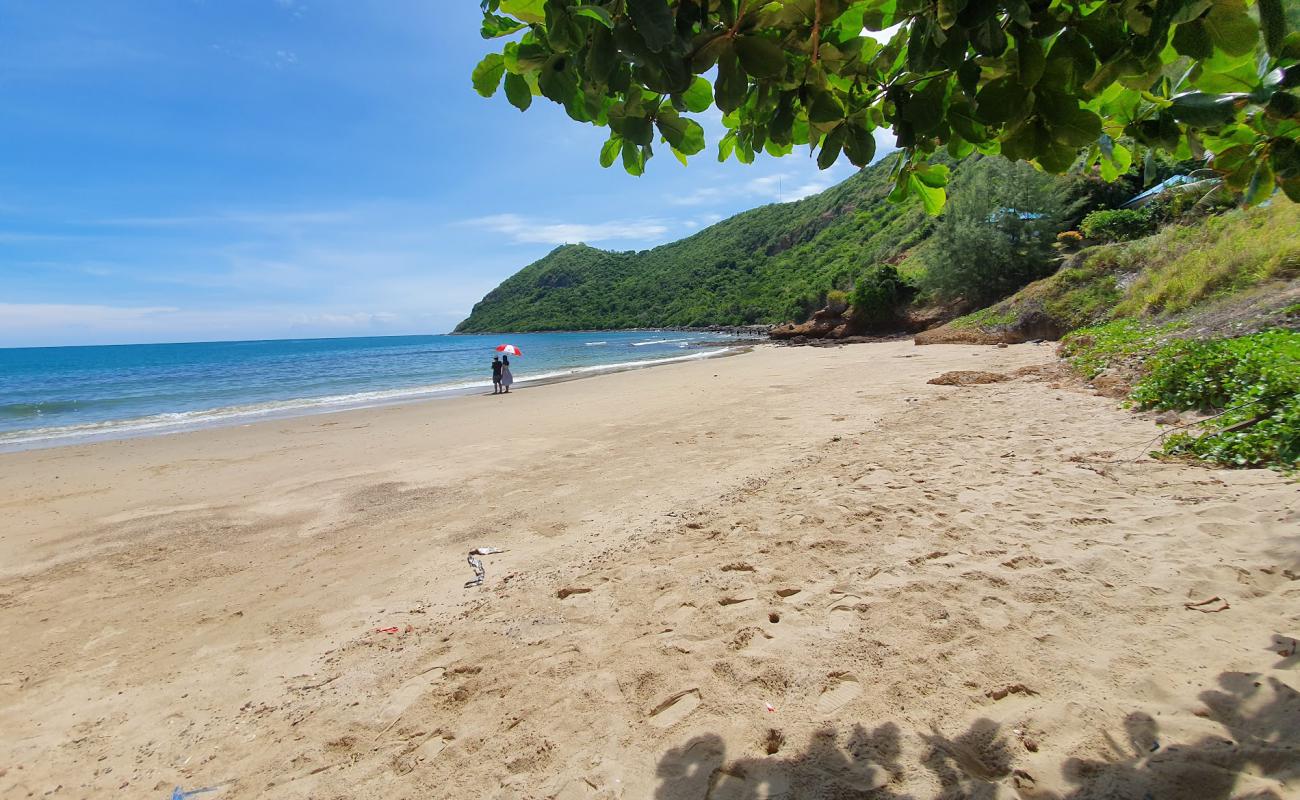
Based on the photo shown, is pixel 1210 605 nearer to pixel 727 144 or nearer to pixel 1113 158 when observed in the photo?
pixel 1113 158

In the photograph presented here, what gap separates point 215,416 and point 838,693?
2032 cm

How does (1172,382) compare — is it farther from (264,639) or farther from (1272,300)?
(264,639)

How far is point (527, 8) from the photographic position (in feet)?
4.55

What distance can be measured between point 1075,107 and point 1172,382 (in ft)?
19.7

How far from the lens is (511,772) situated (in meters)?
2.01

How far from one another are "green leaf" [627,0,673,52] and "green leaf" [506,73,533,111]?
2.05ft

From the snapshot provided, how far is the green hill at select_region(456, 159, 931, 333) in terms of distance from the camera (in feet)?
187

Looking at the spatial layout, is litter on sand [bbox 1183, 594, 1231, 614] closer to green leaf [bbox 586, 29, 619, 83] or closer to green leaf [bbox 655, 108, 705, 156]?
green leaf [bbox 655, 108, 705, 156]

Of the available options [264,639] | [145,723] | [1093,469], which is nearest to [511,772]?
[145,723]

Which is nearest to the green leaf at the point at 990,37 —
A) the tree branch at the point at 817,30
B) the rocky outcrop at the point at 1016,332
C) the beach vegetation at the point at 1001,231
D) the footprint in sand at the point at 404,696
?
the tree branch at the point at 817,30

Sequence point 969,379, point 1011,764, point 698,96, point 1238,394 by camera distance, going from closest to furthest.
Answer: point 698,96 → point 1011,764 → point 1238,394 → point 969,379

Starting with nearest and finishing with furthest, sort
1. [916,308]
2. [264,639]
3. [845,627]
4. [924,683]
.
Answer: 1. [924,683]
2. [845,627]
3. [264,639]
4. [916,308]

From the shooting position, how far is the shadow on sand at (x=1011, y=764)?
157 cm

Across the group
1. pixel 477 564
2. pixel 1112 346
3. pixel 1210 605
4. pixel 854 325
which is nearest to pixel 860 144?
pixel 1210 605
